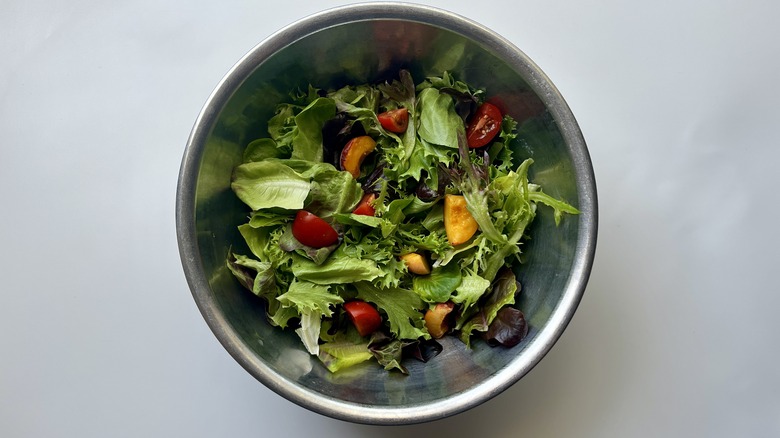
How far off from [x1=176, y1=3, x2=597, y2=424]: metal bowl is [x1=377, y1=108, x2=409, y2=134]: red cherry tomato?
0.37ft

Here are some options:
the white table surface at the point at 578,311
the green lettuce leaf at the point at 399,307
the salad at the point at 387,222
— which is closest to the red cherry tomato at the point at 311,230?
the salad at the point at 387,222

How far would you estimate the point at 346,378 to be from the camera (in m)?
1.37

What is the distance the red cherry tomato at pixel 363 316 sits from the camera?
54.6 inches

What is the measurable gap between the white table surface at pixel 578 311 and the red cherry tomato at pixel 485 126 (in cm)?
28

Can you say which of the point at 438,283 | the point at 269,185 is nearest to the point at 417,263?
the point at 438,283

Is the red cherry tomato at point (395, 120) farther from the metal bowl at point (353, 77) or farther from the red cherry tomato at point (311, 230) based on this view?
the red cherry tomato at point (311, 230)

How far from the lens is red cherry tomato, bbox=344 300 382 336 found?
139cm

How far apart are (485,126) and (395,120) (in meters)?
0.23

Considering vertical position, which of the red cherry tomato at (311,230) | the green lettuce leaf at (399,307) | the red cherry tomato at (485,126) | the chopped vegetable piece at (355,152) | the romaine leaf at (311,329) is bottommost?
the romaine leaf at (311,329)

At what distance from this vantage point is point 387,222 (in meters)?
1.38

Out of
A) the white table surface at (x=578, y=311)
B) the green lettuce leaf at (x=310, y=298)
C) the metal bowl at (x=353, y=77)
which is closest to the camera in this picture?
the metal bowl at (x=353, y=77)
